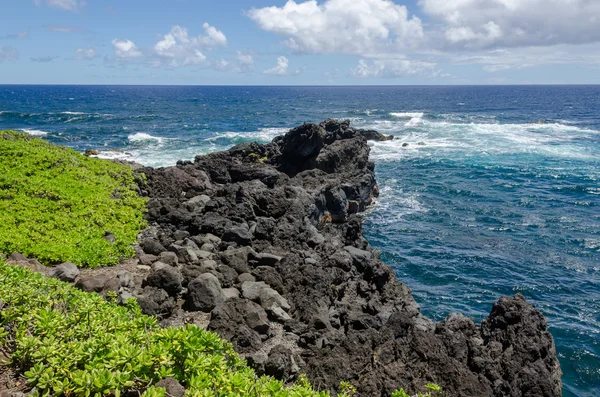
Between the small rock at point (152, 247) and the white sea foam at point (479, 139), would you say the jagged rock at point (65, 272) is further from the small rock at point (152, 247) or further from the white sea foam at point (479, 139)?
the white sea foam at point (479, 139)

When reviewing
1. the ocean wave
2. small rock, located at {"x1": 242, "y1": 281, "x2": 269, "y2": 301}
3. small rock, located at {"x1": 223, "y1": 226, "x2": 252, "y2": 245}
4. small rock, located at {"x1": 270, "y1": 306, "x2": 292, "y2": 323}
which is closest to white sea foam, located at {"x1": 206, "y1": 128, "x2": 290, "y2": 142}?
the ocean wave

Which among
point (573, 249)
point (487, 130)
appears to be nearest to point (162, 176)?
point (573, 249)

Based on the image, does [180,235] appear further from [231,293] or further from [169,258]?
[231,293]

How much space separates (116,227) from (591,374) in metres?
17.5

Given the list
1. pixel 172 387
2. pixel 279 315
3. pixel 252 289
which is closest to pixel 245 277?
pixel 252 289

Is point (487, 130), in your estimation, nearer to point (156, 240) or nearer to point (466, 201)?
point (466, 201)

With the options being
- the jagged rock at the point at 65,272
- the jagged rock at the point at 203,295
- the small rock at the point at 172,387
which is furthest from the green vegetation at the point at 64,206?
the small rock at the point at 172,387

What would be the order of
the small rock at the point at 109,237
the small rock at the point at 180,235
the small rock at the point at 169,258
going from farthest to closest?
1. the small rock at the point at 180,235
2. the small rock at the point at 109,237
3. the small rock at the point at 169,258

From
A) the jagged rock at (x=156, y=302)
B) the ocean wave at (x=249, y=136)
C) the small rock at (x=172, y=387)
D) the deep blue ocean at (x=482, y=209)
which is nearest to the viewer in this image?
the small rock at (x=172, y=387)

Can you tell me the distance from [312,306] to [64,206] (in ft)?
33.7

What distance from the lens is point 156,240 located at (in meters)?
16.6

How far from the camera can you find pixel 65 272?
12.5 meters

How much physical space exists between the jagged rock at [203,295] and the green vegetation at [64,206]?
3170 millimetres

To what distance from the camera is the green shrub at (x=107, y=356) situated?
645cm
